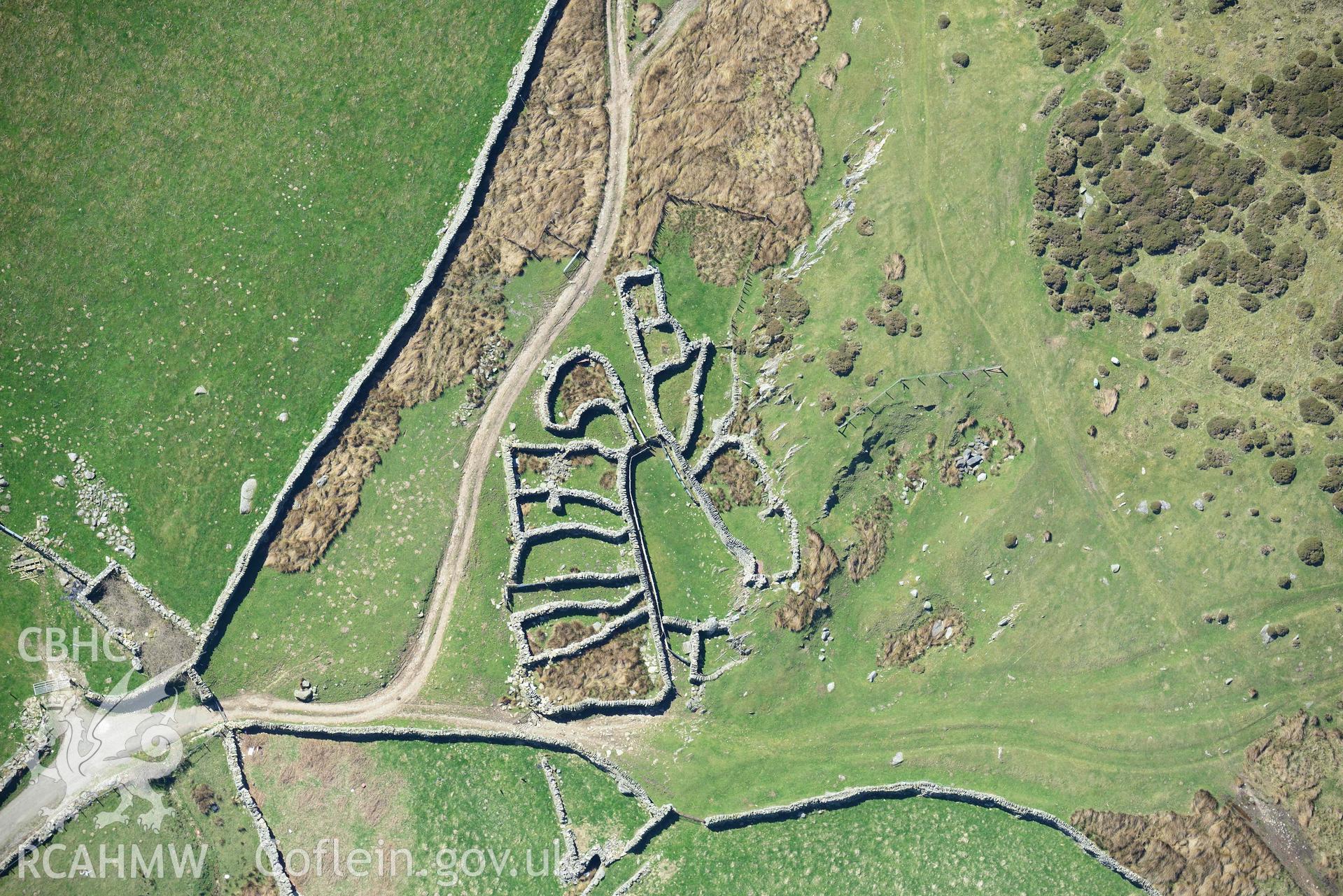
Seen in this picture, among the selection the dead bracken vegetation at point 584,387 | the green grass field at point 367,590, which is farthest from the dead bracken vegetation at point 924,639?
the green grass field at point 367,590

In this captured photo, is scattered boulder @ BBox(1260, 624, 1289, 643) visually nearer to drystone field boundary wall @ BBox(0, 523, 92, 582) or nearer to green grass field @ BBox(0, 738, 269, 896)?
green grass field @ BBox(0, 738, 269, 896)

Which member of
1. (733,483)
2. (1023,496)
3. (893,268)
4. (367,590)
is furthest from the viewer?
(1023,496)

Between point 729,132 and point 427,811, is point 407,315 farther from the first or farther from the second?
point 427,811

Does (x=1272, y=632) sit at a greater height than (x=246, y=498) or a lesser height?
lesser

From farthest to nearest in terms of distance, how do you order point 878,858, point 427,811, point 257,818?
point 878,858
point 427,811
point 257,818

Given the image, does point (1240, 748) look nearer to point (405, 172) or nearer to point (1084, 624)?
point (1084, 624)

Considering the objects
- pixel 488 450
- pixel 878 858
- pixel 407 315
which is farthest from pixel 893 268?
pixel 878 858

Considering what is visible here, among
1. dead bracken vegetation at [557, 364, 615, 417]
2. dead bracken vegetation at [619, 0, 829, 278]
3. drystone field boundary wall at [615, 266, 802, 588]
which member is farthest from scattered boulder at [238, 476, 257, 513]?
dead bracken vegetation at [619, 0, 829, 278]

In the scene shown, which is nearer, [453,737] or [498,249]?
[453,737]

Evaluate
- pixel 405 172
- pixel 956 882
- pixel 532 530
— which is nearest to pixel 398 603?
pixel 532 530

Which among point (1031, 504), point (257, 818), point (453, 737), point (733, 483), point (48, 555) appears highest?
point (48, 555)
